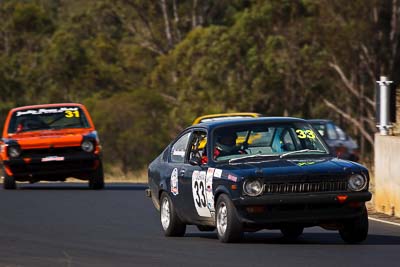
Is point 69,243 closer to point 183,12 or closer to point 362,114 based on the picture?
point 362,114

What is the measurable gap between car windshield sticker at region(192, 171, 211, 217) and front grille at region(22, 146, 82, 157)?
10.9 metres

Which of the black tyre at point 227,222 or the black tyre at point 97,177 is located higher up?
the black tyre at point 227,222

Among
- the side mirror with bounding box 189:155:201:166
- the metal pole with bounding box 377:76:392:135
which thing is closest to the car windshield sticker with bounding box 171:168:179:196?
the side mirror with bounding box 189:155:201:166

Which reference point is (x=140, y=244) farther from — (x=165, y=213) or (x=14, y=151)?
(x=14, y=151)

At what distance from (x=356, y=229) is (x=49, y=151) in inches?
484

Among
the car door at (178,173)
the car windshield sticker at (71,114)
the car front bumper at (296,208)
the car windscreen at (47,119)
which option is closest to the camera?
the car front bumper at (296,208)

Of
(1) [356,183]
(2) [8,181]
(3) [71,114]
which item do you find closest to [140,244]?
(1) [356,183]

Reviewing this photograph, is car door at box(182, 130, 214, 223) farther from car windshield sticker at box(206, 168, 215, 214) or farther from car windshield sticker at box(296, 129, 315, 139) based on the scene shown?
car windshield sticker at box(296, 129, 315, 139)

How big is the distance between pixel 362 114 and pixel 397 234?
36.5 meters

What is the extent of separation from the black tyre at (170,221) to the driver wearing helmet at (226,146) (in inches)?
44.0

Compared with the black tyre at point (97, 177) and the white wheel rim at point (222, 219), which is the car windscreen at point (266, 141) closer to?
the white wheel rim at point (222, 219)

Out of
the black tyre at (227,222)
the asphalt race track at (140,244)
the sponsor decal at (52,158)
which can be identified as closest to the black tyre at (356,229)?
the asphalt race track at (140,244)

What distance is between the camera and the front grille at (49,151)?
922 inches

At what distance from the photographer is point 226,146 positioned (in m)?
12.7
